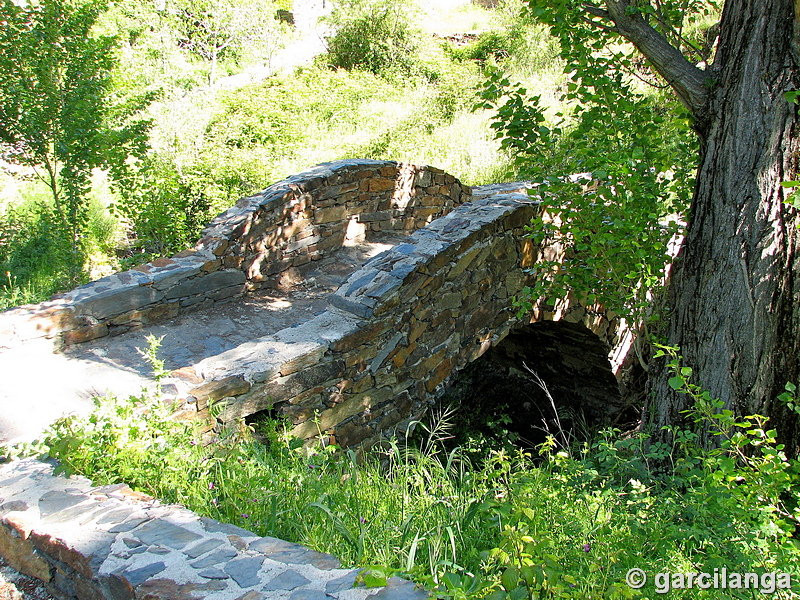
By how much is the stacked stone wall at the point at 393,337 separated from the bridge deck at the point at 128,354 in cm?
56

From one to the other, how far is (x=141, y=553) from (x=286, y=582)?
61 cm

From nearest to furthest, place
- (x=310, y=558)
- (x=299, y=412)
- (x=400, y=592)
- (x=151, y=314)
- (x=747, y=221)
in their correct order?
(x=400, y=592)
(x=310, y=558)
(x=747, y=221)
(x=299, y=412)
(x=151, y=314)

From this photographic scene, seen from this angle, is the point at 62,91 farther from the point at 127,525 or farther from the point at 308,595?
the point at 308,595

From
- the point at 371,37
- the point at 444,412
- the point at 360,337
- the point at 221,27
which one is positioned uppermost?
the point at 371,37

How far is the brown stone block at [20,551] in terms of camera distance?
250 centimetres

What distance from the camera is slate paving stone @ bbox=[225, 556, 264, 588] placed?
6.81 ft

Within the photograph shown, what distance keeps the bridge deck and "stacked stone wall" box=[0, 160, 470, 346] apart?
0.14 m

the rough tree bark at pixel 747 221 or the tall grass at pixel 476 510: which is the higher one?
the rough tree bark at pixel 747 221

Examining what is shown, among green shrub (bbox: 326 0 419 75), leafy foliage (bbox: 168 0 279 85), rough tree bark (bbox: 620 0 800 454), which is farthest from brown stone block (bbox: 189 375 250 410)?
green shrub (bbox: 326 0 419 75)

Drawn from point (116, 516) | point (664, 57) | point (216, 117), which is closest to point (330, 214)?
point (664, 57)

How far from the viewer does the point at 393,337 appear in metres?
4.68

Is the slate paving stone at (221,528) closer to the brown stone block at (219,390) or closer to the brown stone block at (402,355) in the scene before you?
the brown stone block at (219,390)

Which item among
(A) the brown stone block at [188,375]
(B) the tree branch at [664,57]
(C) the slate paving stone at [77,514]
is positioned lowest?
(C) the slate paving stone at [77,514]

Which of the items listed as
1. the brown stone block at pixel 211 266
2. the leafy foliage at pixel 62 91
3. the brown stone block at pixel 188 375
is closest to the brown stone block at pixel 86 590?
the brown stone block at pixel 188 375
